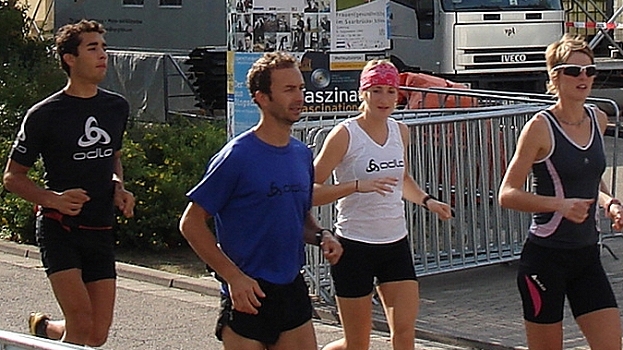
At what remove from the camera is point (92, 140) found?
6574mm

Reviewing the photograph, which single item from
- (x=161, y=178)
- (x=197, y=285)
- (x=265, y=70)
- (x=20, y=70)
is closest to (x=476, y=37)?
(x=20, y=70)

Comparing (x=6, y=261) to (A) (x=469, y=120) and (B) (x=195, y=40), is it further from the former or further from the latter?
(B) (x=195, y=40)

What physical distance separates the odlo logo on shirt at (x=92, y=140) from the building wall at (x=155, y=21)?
733 inches

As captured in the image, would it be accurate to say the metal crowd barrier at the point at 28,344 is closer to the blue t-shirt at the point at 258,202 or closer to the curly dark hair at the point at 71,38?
the blue t-shirt at the point at 258,202

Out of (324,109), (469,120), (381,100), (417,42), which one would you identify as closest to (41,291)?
(324,109)

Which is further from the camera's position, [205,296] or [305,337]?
[205,296]

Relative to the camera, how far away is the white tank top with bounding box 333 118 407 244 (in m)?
6.58

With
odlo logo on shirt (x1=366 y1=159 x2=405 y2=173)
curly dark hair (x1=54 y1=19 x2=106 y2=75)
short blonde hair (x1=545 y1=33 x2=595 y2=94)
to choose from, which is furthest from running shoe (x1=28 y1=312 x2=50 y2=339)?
short blonde hair (x1=545 y1=33 x2=595 y2=94)

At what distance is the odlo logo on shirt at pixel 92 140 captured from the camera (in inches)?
258

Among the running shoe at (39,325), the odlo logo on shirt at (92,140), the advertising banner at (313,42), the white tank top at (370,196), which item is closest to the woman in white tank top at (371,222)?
the white tank top at (370,196)

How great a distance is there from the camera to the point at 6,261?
12.1m

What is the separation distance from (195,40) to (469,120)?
16431 millimetres

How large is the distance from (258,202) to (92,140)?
1656 millimetres

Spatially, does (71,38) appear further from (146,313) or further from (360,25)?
(360,25)
